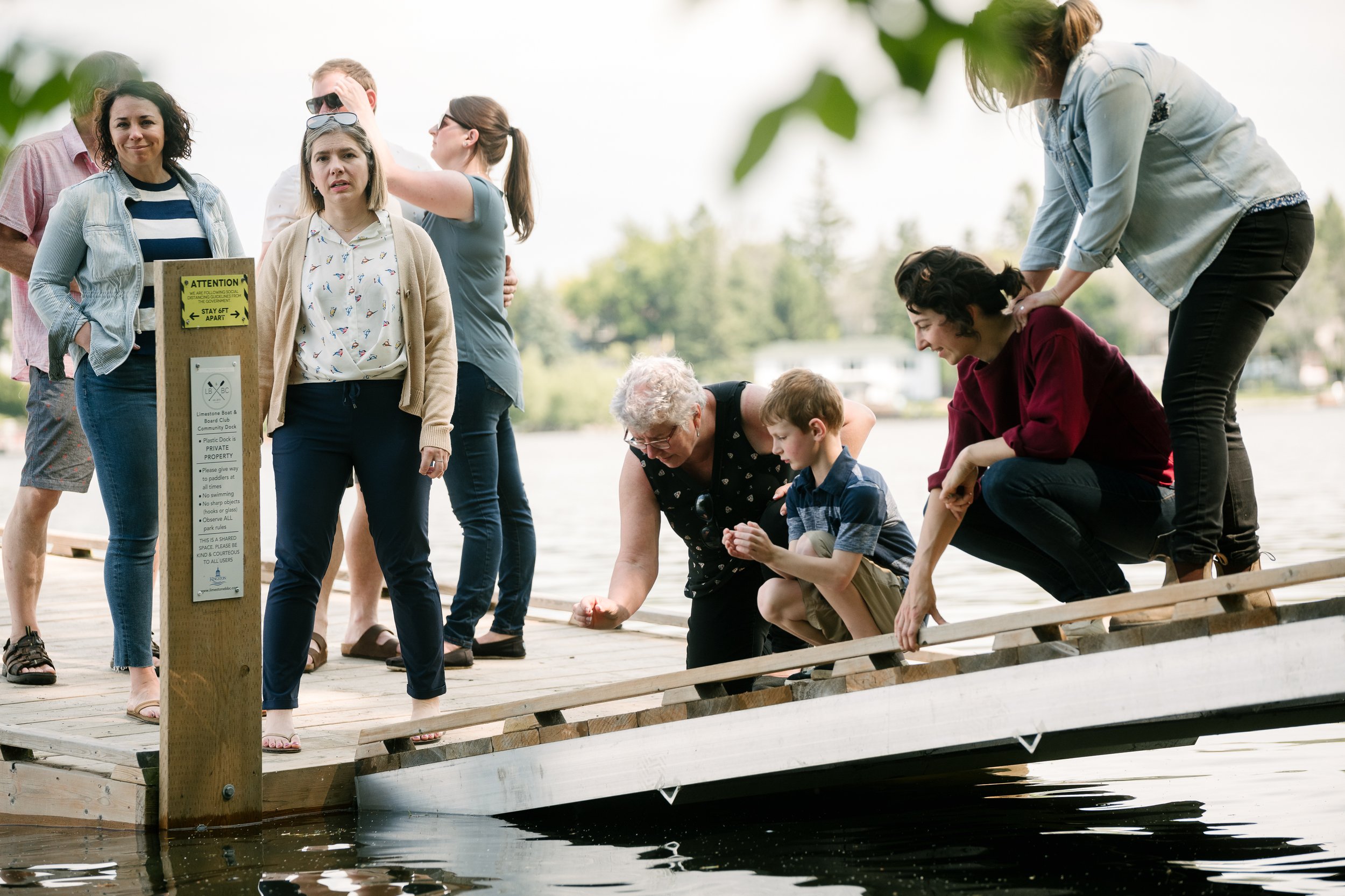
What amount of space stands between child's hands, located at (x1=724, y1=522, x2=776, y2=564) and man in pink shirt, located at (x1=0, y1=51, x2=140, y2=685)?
2.05m

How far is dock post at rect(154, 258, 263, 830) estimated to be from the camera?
3.47 metres

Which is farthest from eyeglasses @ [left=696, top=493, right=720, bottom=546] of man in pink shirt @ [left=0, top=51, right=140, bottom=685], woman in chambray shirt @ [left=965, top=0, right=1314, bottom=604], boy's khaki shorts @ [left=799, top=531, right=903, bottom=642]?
man in pink shirt @ [left=0, top=51, right=140, bottom=685]

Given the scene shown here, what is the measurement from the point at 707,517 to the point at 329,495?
3.17 feet

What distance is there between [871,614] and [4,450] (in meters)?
57.1

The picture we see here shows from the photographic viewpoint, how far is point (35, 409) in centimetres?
445

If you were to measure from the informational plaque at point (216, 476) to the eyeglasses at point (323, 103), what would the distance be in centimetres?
98

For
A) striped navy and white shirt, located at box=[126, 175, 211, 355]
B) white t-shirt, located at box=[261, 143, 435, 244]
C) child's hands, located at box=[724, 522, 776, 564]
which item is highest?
white t-shirt, located at box=[261, 143, 435, 244]

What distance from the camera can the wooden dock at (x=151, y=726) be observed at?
370 centimetres

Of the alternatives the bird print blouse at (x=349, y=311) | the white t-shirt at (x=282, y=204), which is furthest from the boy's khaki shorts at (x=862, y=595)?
the white t-shirt at (x=282, y=204)

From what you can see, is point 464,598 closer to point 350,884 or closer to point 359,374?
point 359,374

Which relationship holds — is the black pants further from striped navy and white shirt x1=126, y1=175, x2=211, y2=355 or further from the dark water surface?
striped navy and white shirt x1=126, y1=175, x2=211, y2=355

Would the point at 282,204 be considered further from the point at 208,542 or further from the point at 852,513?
the point at 852,513

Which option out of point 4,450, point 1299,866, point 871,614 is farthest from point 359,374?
point 4,450

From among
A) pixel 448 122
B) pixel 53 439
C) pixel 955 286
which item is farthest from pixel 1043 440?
pixel 53 439
